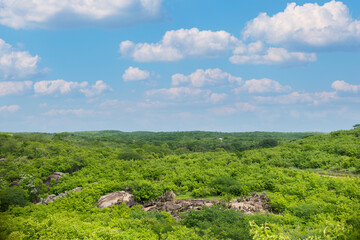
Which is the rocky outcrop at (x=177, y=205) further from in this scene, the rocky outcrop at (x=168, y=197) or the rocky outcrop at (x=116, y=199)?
the rocky outcrop at (x=116, y=199)

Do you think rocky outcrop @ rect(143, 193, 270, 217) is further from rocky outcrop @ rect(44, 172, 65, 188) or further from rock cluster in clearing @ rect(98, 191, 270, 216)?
rocky outcrop @ rect(44, 172, 65, 188)

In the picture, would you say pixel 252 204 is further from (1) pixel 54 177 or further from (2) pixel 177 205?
(1) pixel 54 177

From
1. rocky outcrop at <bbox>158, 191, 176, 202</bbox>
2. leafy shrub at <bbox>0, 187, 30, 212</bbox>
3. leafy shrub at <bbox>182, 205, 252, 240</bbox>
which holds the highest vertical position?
leafy shrub at <bbox>182, 205, 252, 240</bbox>

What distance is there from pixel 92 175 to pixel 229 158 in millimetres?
15647

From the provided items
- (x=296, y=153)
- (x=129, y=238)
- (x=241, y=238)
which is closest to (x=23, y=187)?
(x=129, y=238)

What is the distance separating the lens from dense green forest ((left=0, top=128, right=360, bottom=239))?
1316cm

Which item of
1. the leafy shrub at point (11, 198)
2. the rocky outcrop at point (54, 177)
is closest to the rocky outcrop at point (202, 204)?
the leafy shrub at point (11, 198)

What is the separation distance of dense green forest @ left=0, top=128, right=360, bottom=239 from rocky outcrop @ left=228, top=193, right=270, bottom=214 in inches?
20.6

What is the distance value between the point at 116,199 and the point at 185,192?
18.4 feet

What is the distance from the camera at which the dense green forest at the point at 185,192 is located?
13164mm

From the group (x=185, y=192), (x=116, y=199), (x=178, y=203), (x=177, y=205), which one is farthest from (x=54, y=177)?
(x=177, y=205)

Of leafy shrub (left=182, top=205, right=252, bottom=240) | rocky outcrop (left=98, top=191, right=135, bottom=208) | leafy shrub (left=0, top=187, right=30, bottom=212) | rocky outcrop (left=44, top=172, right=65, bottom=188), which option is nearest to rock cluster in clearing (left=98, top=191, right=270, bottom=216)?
rocky outcrop (left=98, top=191, right=135, bottom=208)

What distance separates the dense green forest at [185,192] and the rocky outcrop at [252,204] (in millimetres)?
523

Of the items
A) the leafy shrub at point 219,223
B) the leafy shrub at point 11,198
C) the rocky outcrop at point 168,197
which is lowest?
the leafy shrub at point 11,198
